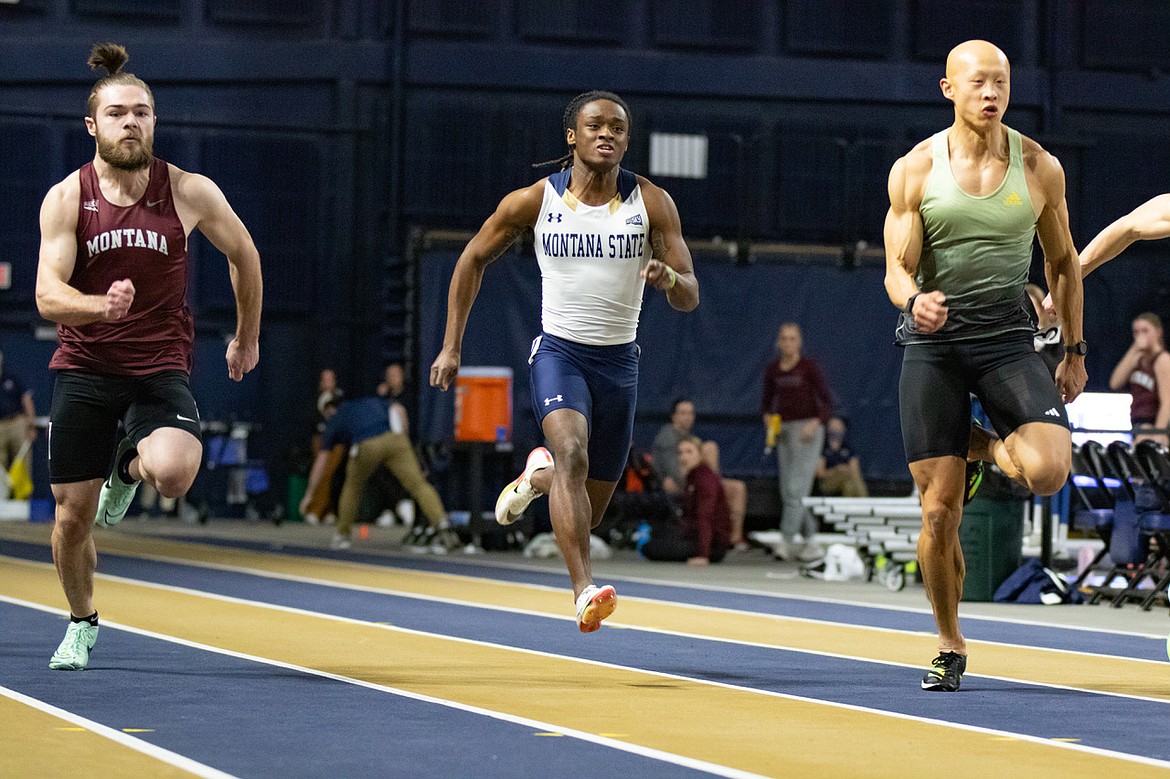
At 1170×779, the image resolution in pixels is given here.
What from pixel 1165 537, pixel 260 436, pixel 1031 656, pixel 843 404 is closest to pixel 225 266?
pixel 260 436

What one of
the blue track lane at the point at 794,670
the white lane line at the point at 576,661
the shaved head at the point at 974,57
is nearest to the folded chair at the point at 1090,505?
the blue track lane at the point at 794,670

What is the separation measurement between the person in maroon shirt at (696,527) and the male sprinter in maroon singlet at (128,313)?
9.35 m

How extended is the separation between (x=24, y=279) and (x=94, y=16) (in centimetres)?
361

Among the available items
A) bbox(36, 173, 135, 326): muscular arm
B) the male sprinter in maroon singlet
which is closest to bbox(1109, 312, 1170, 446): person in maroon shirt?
the male sprinter in maroon singlet

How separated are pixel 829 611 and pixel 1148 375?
13.5ft

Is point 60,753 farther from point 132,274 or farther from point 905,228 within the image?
point 905,228

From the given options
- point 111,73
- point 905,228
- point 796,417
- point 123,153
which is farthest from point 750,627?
point 796,417

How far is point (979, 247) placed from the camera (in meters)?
7.27

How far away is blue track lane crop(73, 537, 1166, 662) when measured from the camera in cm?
992

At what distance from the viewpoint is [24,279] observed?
83.6ft

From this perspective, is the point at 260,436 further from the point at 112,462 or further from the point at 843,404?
the point at 112,462

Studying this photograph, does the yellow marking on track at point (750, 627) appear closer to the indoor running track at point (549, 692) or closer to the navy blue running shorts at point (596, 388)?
the indoor running track at point (549, 692)

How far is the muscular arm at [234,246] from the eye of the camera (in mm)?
7633

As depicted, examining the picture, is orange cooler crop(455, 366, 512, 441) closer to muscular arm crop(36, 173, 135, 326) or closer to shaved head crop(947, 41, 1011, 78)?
muscular arm crop(36, 173, 135, 326)
